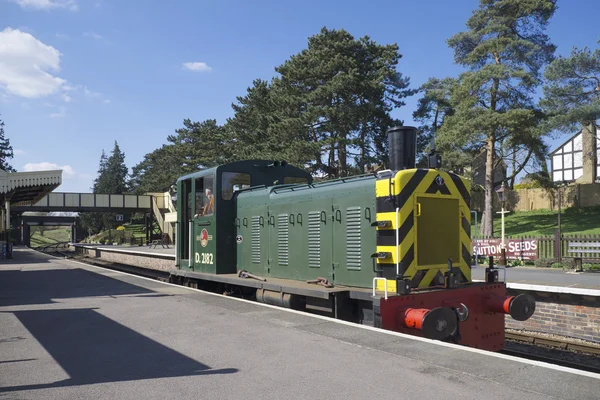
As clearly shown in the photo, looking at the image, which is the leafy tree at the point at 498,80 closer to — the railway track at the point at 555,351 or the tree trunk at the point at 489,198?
the tree trunk at the point at 489,198

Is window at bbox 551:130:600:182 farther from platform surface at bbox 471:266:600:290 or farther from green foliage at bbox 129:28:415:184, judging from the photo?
platform surface at bbox 471:266:600:290

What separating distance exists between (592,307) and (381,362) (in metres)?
6.27

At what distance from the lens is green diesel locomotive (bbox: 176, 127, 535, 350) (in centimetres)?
620

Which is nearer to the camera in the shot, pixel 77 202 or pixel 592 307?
pixel 592 307

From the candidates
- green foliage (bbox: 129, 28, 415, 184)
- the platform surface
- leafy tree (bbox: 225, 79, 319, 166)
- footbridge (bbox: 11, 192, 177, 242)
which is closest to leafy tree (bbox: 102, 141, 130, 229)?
footbridge (bbox: 11, 192, 177, 242)

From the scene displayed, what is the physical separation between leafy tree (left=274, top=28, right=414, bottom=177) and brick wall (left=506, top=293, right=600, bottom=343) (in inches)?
725

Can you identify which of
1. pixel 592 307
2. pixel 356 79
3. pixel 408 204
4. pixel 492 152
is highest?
pixel 356 79

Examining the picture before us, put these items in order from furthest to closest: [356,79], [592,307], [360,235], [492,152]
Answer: [492,152]
[356,79]
[592,307]
[360,235]

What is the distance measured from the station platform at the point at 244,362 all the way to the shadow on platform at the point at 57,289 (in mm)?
2422

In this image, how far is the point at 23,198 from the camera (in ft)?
89.7

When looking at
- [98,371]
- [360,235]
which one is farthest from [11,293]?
[360,235]

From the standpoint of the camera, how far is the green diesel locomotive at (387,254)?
6195 mm

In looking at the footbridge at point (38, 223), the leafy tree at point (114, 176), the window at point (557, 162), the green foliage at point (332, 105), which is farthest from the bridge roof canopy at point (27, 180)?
the leafy tree at point (114, 176)

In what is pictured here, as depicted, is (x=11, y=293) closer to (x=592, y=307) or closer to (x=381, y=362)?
(x=381, y=362)
